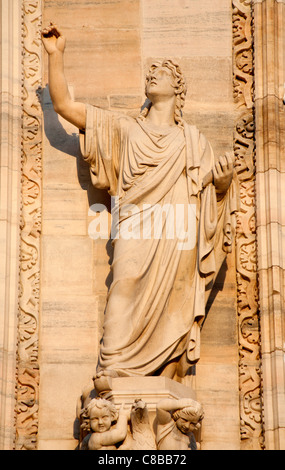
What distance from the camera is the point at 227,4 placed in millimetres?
14961

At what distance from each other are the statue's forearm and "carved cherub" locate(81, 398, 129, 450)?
2778mm

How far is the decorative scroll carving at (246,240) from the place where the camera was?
13.5 metres

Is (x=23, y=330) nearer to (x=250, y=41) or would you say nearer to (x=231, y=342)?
(x=231, y=342)

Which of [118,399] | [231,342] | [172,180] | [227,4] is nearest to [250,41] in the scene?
[227,4]

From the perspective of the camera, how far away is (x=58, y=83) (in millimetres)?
13695

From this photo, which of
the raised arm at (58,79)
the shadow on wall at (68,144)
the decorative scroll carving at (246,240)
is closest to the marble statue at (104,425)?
the decorative scroll carving at (246,240)

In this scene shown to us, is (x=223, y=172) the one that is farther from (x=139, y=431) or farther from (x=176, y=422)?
(x=139, y=431)

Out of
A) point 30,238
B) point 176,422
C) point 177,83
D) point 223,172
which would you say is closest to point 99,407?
point 176,422

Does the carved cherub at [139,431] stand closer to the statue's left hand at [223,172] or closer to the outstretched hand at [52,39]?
the statue's left hand at [223,172]

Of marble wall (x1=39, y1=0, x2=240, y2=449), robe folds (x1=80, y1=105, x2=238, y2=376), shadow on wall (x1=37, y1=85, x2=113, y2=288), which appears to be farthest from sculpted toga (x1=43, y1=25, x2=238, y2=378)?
marble wall (x1=39, y1=0, x2=240, y2=449)

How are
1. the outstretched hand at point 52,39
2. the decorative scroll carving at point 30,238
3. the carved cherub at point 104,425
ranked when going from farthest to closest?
the outstretched hand at point 52,39, the decorative scroll carving at point 30,238, the carved cherub at point 104,425

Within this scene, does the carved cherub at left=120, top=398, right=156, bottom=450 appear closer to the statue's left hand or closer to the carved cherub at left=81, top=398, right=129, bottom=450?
the carved cherub at left=81, top=398, right=129, bottom=450

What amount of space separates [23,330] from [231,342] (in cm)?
182

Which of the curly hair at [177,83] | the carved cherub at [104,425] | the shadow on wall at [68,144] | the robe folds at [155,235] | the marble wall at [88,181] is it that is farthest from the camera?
the shadow on wall at [68,144]
